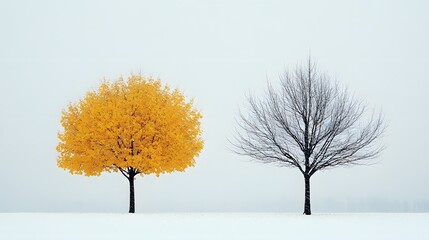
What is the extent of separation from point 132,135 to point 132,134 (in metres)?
0.12

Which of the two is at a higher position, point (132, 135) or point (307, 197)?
point (132, 135)

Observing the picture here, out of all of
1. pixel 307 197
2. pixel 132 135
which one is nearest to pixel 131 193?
pixel 132 135

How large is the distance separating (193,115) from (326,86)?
1002cm

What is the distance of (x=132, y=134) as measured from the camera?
1463 inches

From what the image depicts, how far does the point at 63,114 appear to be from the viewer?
131 ft

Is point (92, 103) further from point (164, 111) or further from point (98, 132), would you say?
point (164, 111)

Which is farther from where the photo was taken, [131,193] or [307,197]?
[131,193]

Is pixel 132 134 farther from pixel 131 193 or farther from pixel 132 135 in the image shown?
pixel 131 193

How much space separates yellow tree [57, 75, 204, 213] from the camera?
37062 mm

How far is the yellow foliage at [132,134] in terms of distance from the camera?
3706 centimetres
